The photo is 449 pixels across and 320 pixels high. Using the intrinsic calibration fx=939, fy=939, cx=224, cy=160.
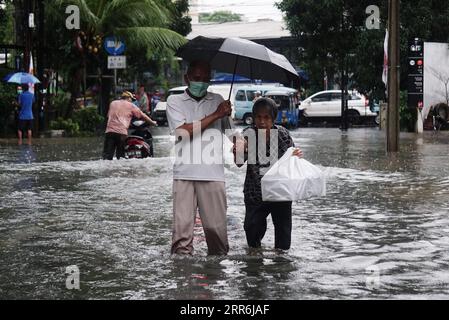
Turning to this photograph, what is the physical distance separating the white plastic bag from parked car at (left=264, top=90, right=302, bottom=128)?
29.3 m

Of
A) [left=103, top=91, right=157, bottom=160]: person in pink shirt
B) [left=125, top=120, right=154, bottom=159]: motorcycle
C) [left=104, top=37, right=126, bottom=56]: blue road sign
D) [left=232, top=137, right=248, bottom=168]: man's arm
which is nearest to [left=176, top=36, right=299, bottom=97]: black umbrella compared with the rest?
[left=232, top=137, right=248, bottom=168]: man's arm

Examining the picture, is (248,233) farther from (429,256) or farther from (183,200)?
(429,256)

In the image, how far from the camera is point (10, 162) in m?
19.0

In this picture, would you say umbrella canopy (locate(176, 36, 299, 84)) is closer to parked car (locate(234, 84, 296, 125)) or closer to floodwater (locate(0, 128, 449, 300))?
floodwater (locate(0, 128, 449, 300))

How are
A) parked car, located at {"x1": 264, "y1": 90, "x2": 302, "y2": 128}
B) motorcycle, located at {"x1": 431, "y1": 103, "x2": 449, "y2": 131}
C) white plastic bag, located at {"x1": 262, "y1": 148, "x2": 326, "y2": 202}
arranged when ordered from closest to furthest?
white plastic bag, located at {"x1": 262, "y1": 148, "x2": 326, "y2": 202}, motorcycle, located at {"x1": 431, "y1": 103, "x2": 449, "y2": 131}, parked car, located at {"x1": 264, "y1": 90, "x2": 302, "y2": 128}

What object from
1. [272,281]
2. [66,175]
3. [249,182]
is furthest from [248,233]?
[66,175]

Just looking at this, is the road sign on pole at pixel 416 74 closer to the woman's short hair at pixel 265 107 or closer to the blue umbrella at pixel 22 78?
the blue umbrella at pixel 22 78

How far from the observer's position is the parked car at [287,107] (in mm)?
37537

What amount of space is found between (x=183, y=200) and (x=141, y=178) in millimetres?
7689

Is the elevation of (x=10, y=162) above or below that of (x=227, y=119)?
below

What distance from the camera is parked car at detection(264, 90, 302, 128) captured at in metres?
37.5

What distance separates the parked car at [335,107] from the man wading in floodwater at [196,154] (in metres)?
32.9

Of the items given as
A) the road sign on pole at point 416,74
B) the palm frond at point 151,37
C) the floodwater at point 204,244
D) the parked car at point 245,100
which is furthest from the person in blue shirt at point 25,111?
the parked car at point 245,100

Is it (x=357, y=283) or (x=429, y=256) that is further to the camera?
(x=429, y=256)
